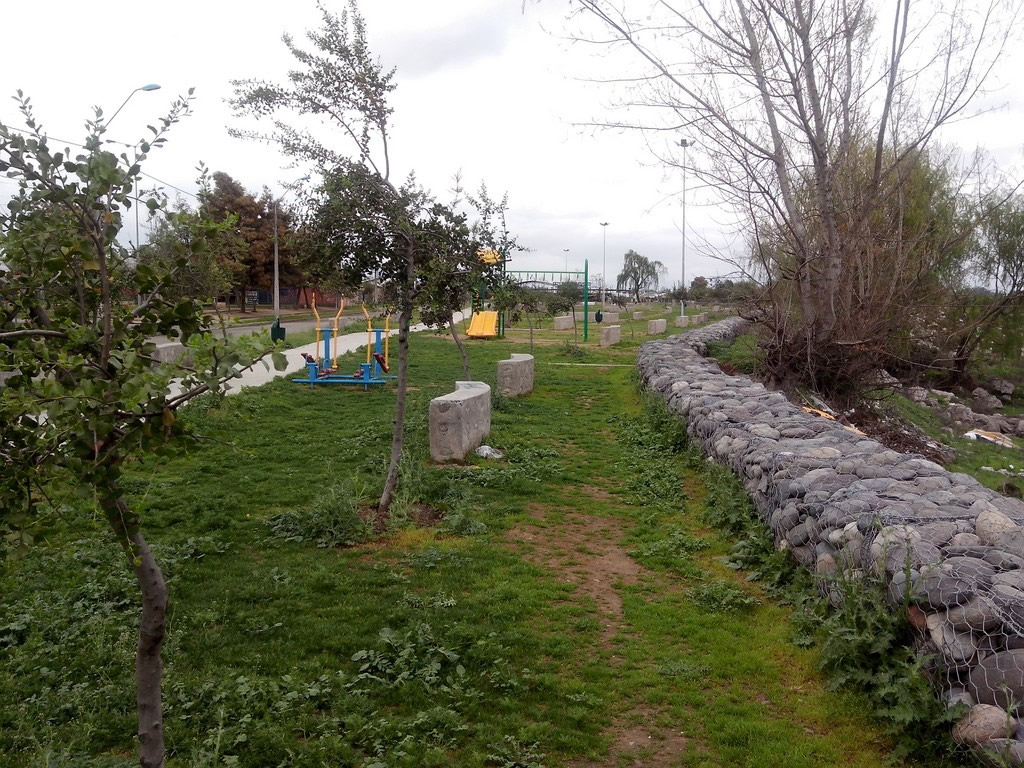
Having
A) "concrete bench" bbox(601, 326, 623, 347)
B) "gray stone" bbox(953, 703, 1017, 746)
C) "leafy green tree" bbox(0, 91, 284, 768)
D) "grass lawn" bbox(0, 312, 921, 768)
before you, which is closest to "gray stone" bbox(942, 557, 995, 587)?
"gray stone" bbox(953, 703, 1017, 746)

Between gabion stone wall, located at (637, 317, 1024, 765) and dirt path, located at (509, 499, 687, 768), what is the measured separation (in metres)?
1.20

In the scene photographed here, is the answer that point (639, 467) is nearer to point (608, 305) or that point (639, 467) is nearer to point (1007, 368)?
point (1007, 368)

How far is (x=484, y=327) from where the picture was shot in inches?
1155

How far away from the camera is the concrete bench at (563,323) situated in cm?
3488

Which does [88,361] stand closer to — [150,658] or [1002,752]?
[150,658]

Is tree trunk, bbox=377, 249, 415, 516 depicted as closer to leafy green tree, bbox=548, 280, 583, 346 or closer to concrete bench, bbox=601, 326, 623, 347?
leafy green tree, bbox=548, 280, 583, 346

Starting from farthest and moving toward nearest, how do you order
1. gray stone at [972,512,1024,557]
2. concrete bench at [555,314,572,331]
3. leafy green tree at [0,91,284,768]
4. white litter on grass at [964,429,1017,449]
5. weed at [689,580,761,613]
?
concrete bench at [555,314,572,331] < white litter on grass at [964,429,1017,449] < weed at [689,580,761,613] < gray stone at [972,512,1024,557] < leafy green tree at [0,91,284,768]

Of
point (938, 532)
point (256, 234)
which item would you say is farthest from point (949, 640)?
point (256, 234)

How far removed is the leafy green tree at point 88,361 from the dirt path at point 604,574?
2090mm

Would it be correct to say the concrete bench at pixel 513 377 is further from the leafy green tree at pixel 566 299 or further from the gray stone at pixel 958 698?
the gray stone at pixel 958 698

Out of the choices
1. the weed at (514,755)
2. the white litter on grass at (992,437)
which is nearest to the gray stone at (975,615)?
the weed at (514,755)

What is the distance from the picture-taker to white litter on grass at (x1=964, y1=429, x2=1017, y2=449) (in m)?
16.4

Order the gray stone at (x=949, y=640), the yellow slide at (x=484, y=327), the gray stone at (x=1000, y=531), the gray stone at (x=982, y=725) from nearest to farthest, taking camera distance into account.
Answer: the gray stone at (x=982, y=725) < the gray stone at (x=949, y=640) < the gray stone at (x=1000, y=531) < the yellow slide at (x=484, y=327)

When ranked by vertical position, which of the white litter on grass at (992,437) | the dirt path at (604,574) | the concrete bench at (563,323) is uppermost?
the concrete bench at (563,323)
